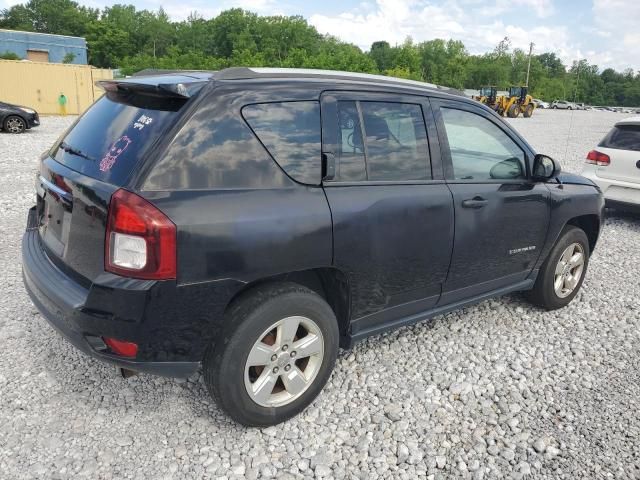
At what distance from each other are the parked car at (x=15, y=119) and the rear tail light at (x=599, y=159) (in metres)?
16.1

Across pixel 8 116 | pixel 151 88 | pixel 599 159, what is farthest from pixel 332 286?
pixel 8 116

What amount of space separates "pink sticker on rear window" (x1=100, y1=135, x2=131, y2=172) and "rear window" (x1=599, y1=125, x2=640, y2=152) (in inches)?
275

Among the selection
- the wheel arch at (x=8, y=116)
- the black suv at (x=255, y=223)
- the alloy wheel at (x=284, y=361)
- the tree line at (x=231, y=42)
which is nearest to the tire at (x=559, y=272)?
the black suv at (x=255, y=223)

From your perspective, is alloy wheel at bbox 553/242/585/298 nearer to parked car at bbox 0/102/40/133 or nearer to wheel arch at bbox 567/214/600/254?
wheel arch at bbox 567/214/600/254

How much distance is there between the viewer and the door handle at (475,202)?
3334 mm

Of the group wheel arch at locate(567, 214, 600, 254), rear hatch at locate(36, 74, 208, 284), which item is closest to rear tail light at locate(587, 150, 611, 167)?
wheel arch at locate(567, 214, 600, 254)

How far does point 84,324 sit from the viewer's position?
2.38m

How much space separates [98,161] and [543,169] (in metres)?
2.97

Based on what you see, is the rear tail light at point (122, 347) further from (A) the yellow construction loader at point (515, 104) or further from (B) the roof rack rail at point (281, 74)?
(A) the yellow construction loader at point (515, 104)

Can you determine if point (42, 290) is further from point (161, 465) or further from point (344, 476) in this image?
point (344, 476)

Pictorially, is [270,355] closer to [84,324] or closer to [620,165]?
[84,324]

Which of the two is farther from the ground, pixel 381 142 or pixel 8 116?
pixel 381 142

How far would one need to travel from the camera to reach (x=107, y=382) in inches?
123

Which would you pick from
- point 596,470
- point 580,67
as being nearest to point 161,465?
point 596,470
